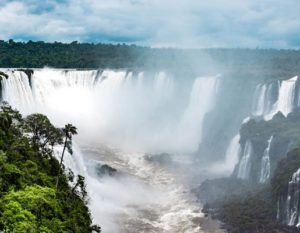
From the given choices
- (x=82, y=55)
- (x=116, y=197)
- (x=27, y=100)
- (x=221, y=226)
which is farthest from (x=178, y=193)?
(x=82, y=55)

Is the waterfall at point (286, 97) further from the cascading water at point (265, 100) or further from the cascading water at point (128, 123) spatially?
the cascading water at point (128, 123)

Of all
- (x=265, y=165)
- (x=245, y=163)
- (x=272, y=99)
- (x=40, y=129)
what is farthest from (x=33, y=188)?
(x=272, y=99)

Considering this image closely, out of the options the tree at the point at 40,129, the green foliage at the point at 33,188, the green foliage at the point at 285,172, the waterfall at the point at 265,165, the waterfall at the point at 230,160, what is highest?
the waterfall at the point at 230,160

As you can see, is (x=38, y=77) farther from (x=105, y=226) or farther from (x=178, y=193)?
(x=105, y=226)

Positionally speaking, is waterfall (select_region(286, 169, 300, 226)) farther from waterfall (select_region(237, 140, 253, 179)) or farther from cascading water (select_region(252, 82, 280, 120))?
cascading water (select_region(252, 82, 280, 120))

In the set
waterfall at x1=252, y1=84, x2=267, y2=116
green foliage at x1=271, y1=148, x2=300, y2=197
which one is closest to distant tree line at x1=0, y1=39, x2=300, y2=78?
waterfall at x1=252, y1=84, x2=267, y2=116

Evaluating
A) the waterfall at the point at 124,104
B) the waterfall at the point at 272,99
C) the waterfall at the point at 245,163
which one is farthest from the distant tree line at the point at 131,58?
the waterfall at the point at 245,163

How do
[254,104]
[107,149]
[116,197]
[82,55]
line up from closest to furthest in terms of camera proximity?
[116,197] < [254,104] < [107,149] < [82,55]
